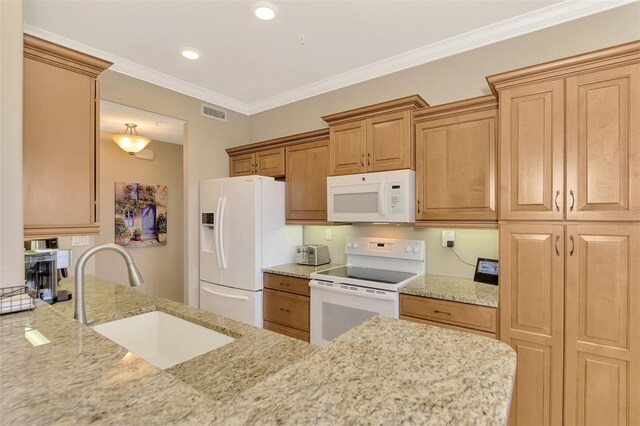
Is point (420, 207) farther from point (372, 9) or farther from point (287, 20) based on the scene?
point (287, 20)

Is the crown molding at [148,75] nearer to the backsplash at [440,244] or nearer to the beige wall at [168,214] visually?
the beige wall at [168,214]

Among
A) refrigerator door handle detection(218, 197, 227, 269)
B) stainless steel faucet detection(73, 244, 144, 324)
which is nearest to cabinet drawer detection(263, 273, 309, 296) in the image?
refrigerator door handle detection(218, 197, 227, 269)

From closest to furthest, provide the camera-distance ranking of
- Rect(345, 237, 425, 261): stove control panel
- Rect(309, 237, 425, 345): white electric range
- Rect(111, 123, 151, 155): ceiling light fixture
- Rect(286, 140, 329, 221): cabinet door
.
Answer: Rect(309, 237, 425, 345): white electric range, Rect(345, 237, 425, 261): stove control panel, Rect(286, 140, 329, 221): cabinet door, Rect(111, 123, 151, 155): ceiling light fixture

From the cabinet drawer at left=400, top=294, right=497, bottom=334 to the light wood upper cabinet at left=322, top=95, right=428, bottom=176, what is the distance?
1047mm

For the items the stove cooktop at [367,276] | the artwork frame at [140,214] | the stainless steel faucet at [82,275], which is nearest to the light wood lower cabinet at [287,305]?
the stove cooktop at [367,276]

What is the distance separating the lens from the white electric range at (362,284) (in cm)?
232

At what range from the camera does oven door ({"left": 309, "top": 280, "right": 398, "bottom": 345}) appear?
228 centimetres

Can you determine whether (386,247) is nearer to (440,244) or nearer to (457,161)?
(440,244)

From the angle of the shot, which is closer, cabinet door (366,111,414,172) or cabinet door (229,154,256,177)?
cabinet door (366,111,414,172)

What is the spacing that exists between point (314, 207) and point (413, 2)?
185 centimetres

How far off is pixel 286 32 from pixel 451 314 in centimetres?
242

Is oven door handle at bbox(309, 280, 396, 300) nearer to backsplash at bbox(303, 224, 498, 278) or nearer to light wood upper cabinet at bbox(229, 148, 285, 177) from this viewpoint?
backsplash at bbox(303, 224, 498, 278)

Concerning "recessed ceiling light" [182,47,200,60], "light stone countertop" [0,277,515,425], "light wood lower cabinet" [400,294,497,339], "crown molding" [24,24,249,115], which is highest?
"recessed ceiling light" [182,47,200,60]

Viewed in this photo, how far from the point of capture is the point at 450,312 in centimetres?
208
